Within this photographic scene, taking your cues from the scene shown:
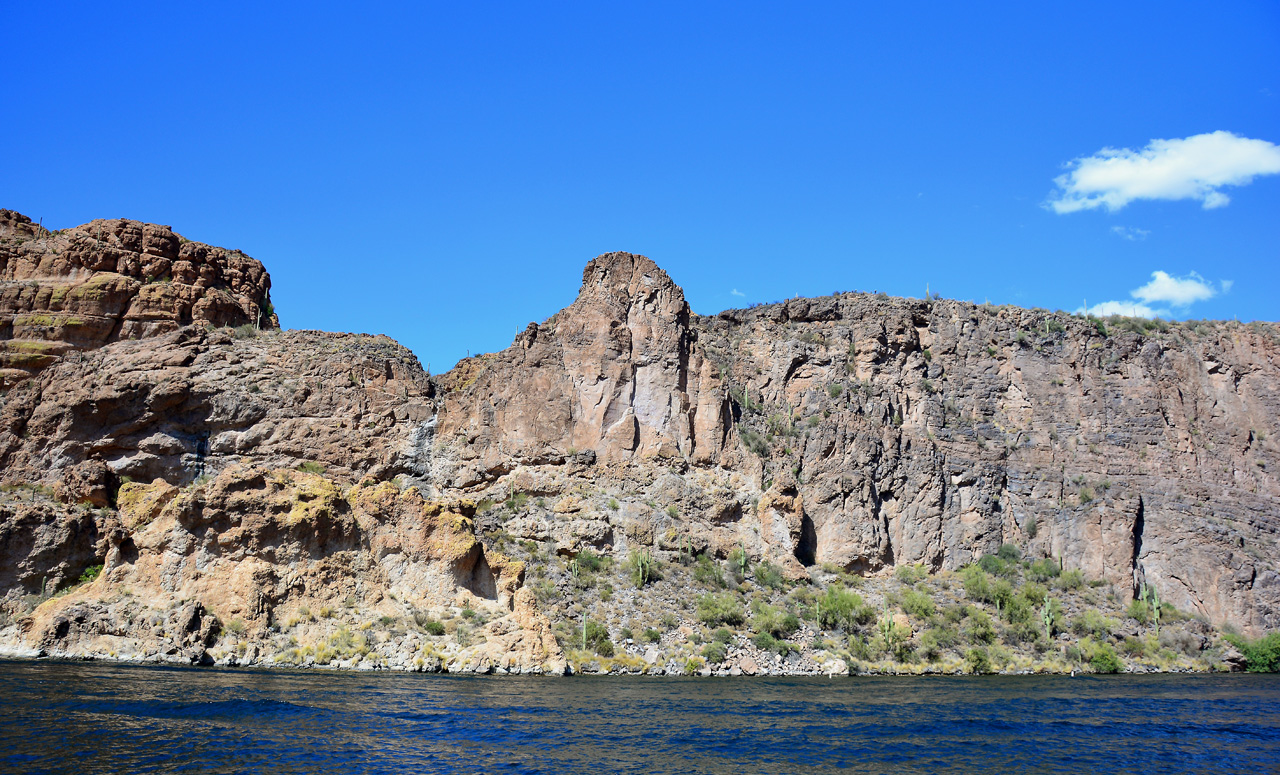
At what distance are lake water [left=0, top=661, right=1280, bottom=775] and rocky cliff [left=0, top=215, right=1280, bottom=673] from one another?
4360 millimetres

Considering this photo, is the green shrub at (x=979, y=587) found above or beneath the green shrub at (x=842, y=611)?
above

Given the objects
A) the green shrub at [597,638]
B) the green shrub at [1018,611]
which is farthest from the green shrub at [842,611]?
the green shrub at [597,638]

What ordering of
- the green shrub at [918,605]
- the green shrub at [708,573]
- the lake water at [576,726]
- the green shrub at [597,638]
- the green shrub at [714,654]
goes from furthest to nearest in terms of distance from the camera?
the green shrub at [918,605]
the green shrub at [708,573]
the green shrub at [714,654]
the green shrub at [597,638]
the lake water at [576,726]

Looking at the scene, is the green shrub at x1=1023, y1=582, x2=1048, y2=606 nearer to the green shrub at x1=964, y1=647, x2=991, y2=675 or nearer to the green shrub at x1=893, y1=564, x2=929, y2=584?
the green shrub at x1=893, y1=564, x2=929, y2=584

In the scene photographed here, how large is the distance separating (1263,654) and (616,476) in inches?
1337

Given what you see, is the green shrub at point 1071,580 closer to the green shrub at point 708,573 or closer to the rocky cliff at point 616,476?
the rocky cliff at point 616,476

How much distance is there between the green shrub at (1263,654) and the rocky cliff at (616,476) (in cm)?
226

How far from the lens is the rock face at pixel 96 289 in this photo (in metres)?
52.6

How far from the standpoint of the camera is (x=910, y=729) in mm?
27016

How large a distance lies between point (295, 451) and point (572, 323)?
56.0 feet

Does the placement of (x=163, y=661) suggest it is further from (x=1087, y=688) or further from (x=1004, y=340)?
(x=1004, y=340)

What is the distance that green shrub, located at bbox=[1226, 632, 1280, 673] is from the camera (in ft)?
154

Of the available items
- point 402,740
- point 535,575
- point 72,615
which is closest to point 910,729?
point 402,740

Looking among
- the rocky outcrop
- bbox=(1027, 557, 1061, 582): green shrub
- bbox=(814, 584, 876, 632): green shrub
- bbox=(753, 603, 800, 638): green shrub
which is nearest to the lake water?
bbox=(753, 603, 800, 638): green shrub
